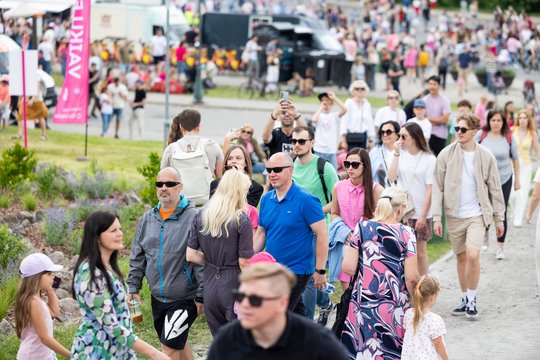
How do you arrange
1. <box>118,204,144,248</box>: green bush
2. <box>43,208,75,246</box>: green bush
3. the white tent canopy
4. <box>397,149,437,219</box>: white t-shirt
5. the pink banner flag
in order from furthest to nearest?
the white tent canopy, the pink banner flag, <box>118,204,144,248</box>: green bush, <box>43,208,75,246</box>: green bush, <box>397,149,437,219</box>: white t-shirt

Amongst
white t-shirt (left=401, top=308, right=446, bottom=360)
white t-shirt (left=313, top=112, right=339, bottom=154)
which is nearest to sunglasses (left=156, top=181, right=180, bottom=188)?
white t-shirt (left=401, top=308, right=446, bottom=360)

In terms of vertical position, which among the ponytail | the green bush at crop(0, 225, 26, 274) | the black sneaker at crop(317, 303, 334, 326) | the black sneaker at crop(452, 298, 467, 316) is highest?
the ponytail

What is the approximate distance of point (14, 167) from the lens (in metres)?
15.3

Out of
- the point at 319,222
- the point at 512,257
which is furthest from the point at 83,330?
the point at 512,257

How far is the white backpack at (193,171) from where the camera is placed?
1009 centimetres

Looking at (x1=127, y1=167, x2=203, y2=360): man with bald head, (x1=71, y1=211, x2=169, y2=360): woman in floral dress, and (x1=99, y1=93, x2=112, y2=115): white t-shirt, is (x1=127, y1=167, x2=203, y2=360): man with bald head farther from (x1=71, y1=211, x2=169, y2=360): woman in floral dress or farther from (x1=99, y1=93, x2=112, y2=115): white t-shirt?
(x1=99, y1=93, x2=112, y2=115): white t-shirt

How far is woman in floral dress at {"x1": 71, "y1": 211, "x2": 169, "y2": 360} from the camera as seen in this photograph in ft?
21.5

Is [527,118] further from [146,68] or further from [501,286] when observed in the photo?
[146,68]

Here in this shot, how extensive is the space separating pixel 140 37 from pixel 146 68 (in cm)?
192

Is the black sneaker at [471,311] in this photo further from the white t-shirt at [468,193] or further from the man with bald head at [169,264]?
the man with bald head at [169,264]

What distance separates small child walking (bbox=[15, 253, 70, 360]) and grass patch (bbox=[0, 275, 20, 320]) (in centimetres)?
238

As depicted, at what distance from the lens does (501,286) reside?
12.2m

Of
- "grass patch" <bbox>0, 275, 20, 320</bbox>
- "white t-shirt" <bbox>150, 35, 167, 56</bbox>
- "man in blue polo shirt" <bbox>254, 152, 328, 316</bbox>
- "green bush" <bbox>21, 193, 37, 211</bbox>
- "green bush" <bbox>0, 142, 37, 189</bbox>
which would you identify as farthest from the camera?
"white t-shirt" <bbox>150, 35, 167, 56</bbox>

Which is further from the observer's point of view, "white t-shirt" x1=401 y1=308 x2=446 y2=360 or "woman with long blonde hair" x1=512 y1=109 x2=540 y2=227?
"woman with long blonde hair" x1=512 y1=109 x2=540 y2=227
